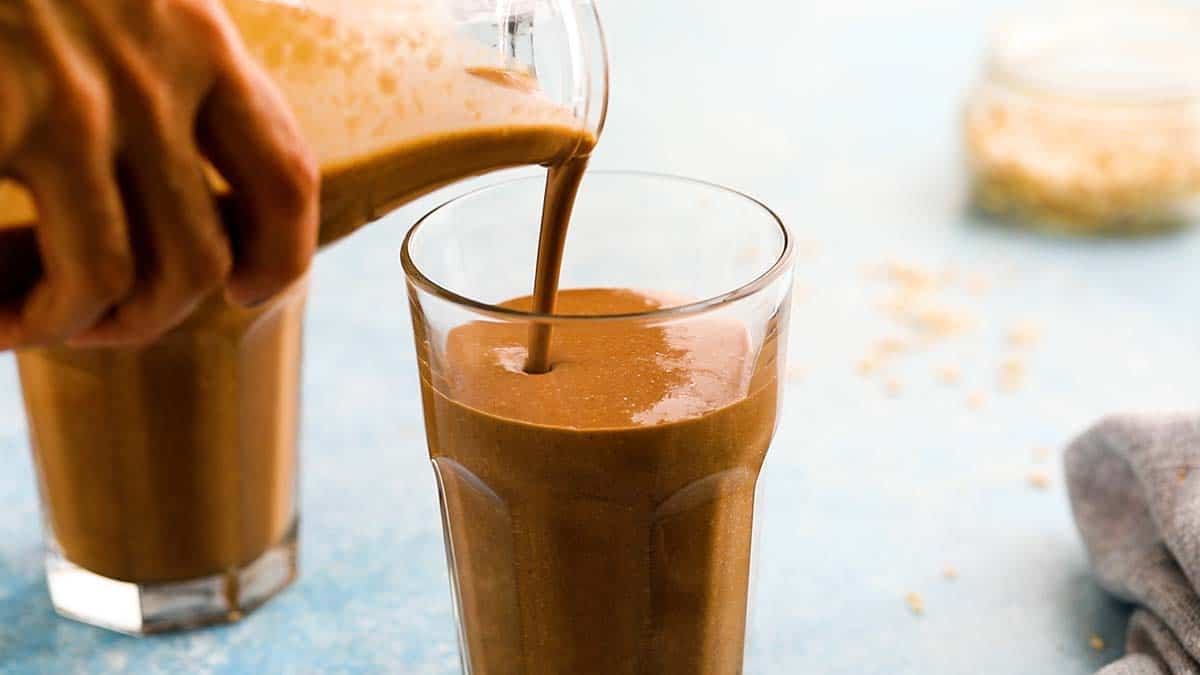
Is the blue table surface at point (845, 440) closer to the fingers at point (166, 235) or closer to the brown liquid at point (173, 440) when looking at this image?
the brown liquid at point (173, 440)

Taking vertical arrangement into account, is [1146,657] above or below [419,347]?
below

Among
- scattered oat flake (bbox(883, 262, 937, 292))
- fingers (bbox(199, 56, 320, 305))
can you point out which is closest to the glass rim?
fingers (bbox(199, 56, 320, 305))

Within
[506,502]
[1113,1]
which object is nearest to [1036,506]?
[506,502]

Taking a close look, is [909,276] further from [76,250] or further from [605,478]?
[76,250]

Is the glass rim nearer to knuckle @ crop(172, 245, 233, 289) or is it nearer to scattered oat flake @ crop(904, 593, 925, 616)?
knuckle @ crop(172, 245, 233, 289)

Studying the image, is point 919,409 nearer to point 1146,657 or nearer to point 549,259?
point 1146,657

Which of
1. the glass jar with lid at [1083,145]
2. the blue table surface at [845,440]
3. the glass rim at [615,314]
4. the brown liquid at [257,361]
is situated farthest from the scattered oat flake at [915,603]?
the glass jar with lid at [1083,145]

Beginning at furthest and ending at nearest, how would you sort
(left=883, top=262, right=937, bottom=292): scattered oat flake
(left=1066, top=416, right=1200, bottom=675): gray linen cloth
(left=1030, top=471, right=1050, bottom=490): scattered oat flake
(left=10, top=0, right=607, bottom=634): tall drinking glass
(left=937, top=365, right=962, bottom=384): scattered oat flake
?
(left=883, top=262, right=937, bottom=292): scattered oat flake
(left=937, top=365, right=962, bottom=384): scattered oat flake
(left=1030, top=471, right=1050, bottom=490): scattered oat flake
(left=1066, top=416, right=1200, bottom=675): gray linen cloth
(left=10, top=0, right=607, bottom=634): tall drinking glass
